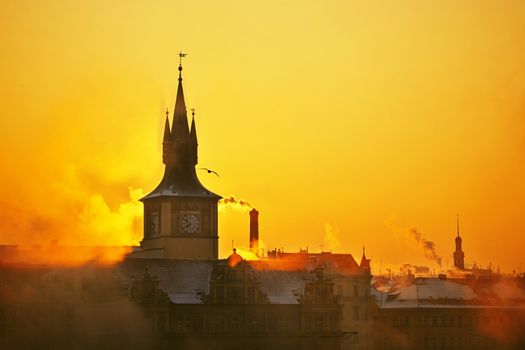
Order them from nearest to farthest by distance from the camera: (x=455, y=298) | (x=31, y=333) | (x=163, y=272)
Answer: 1. (x=31, y=333)
2. (x=163, y=272)
3. (x=455, y=298)

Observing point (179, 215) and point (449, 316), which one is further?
point (449, 316)

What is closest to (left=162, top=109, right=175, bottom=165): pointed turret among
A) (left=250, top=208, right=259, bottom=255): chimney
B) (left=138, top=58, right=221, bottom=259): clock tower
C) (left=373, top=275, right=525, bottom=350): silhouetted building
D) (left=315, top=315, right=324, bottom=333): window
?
(left=138, top=58, right=221, bottom=259): clock tower

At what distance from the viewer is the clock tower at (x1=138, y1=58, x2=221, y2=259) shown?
169375 millimetres

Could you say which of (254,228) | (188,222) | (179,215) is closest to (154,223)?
(179,215)

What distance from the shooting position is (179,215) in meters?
170

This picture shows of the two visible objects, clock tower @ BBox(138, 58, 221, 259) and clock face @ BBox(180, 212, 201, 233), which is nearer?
clock tower @ BBox(138, 58, 221, 259)

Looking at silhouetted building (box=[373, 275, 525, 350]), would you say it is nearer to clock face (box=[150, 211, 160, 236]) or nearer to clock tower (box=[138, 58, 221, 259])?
clock tower (box=[138, 58, 221, 259])

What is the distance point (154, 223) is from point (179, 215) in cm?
307

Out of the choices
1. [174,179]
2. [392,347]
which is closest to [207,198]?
[174,179]

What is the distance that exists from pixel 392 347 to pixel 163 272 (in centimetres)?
3277

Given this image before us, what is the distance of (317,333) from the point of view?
161750mm

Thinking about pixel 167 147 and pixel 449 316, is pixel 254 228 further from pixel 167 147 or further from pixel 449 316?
pixel 449 316

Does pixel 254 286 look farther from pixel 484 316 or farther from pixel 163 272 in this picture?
pixel 484 316

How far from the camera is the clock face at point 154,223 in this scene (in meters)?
171
